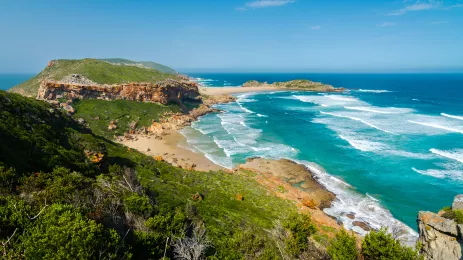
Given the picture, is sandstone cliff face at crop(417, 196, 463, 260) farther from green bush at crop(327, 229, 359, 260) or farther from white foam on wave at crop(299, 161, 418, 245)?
green bush at crop(327, 229, 359, 260)

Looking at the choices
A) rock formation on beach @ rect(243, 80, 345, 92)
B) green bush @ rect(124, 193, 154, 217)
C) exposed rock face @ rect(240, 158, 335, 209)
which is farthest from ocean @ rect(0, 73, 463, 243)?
rock formation on beach @ rect(243, 80, 345, 92)

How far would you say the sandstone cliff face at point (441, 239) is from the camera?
1577 cm

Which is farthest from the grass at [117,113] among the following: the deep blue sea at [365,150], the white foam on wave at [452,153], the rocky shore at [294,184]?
the white foam on wave at [452,153]

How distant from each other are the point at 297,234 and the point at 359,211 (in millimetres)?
13808

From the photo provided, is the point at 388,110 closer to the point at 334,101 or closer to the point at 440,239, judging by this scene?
the point at 334,101

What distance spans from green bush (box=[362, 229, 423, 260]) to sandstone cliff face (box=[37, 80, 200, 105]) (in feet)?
195

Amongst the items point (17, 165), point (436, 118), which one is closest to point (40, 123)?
point (17, 165)

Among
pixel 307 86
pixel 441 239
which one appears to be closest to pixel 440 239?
pixel 441 239

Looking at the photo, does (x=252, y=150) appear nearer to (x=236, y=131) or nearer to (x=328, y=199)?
(x=236, y=131)

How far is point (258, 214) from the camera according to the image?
22.8 meters

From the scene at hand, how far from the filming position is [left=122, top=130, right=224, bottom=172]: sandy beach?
3691cm

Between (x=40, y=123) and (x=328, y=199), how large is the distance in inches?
1132

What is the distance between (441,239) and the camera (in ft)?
53.4

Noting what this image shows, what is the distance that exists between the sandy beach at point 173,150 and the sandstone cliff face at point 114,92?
17.9 m
